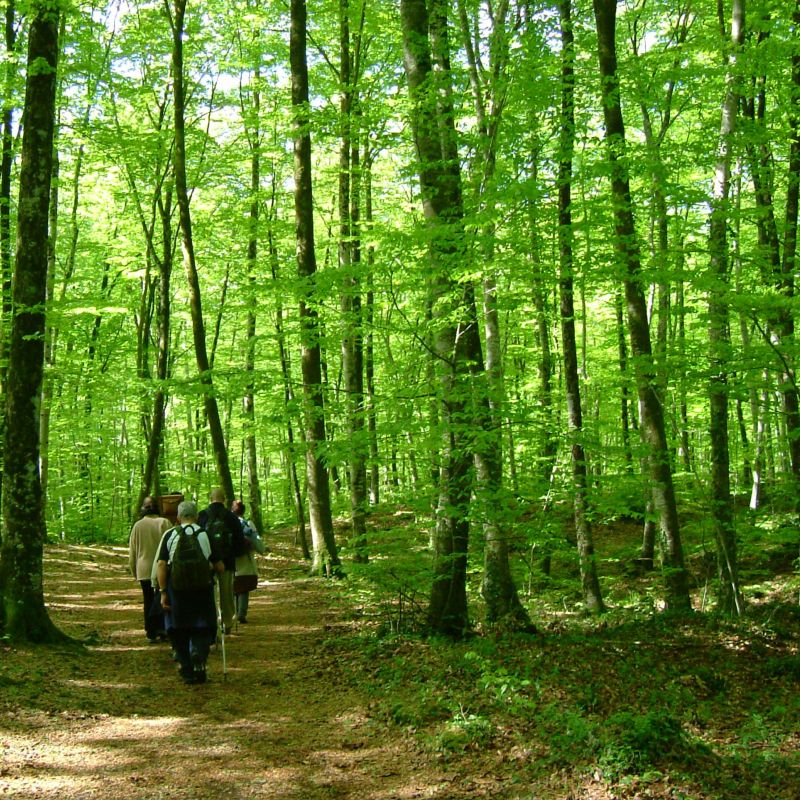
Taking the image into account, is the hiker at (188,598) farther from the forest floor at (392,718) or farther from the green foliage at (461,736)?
the green foliage at (461,736)

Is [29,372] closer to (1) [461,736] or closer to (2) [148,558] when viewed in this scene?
(2) [148,558]

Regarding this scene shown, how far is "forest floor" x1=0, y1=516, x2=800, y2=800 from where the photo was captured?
4.69 m

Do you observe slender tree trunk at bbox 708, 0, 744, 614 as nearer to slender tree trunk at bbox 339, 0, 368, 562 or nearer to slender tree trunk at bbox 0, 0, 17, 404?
slender tree trunk at bbox 339, 0, 368, 562

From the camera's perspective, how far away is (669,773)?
15.1 ft

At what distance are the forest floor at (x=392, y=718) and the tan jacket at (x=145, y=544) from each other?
2.97 feet

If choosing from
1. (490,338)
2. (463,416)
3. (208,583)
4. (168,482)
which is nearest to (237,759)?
(208,583)

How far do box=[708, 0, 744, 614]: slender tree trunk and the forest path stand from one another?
5.74 meters

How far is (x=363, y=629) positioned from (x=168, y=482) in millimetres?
17320

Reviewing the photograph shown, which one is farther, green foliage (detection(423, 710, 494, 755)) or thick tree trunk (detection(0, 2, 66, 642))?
thick tree trunk (detection(0, 2, 66, 642))

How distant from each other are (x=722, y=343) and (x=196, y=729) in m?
7.00

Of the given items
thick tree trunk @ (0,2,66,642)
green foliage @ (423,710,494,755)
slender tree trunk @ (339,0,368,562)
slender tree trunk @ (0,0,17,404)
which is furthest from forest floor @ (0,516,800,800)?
slender tree trunk @ (0,0,17,404)

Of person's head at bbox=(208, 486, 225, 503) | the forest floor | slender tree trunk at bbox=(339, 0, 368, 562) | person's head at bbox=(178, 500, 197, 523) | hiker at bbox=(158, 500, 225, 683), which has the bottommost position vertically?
the forest floor

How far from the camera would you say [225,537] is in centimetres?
892

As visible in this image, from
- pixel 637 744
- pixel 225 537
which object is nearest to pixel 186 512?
pixel 225 537
